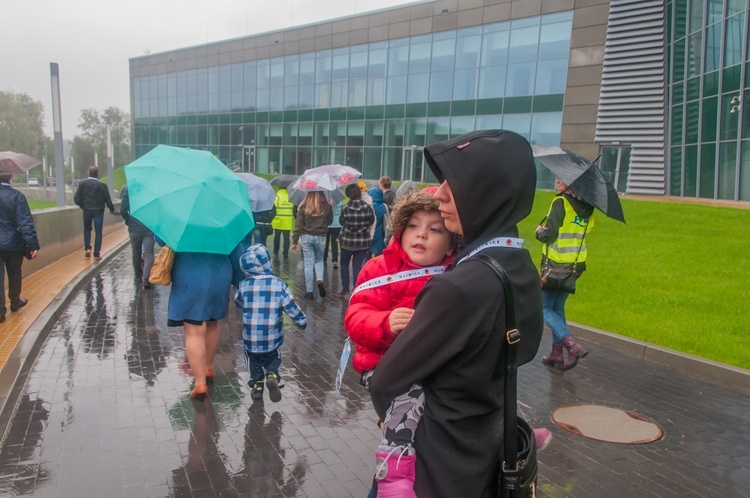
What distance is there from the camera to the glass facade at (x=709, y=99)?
19.1m

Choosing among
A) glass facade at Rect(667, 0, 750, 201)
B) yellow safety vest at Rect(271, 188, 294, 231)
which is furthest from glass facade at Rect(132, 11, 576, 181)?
yellow safety vest at Rect(271, 188, 294, 231)

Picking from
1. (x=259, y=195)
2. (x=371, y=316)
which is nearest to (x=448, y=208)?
(x=371, y=316)

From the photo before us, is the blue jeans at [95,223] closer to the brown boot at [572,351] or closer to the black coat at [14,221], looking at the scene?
the black coat at [14,221]

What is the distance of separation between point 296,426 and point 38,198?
1987 inches

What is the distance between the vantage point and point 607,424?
4.99 metres

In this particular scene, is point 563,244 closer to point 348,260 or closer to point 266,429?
point 266,429

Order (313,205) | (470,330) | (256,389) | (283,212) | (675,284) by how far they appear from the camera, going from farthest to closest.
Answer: (283,212) < (313,205) < (675,284) < (256,389) < (470,330)

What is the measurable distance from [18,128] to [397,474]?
84.4 meters

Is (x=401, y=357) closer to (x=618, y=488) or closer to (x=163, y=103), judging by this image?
(x=618, y=488)

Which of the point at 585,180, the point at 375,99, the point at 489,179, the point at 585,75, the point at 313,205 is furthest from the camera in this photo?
the point at 375,99

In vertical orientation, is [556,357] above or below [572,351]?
below

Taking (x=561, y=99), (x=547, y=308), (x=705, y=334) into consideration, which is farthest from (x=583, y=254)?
(x=561, y=99)

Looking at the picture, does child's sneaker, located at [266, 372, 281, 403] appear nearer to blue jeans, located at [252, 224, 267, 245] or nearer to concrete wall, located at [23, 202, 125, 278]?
blue jeans, located at [252, 224, 267, 245]

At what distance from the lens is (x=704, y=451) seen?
454 cm
